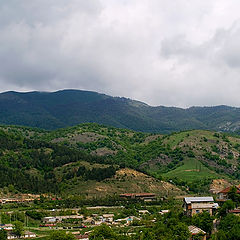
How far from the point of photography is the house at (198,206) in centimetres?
8019

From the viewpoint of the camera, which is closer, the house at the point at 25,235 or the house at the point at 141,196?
the house at the point at 25,235

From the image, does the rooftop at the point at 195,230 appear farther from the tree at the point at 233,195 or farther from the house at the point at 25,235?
the house at the point at 25,235

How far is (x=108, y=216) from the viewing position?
102812 millimetres

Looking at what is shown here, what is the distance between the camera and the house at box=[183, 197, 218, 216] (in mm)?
80188

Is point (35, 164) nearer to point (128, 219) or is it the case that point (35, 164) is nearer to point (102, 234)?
point (128, 219)

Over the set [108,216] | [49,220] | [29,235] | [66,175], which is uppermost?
[66,175]

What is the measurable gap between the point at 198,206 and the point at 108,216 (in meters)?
28.9

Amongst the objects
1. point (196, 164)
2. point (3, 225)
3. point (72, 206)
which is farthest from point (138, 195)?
point (196, 164)

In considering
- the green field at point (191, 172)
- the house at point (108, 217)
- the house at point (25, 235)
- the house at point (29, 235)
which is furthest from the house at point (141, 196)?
the house at point (25, 235)

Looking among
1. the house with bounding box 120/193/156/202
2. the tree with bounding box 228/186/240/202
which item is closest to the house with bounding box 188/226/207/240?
the tree with bounding box 228/186/240/202

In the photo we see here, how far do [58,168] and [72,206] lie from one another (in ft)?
143

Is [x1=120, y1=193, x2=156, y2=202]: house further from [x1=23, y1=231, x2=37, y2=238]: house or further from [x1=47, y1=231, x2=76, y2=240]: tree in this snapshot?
[x1=47, y1=231, x2=76, y2=240]: tree

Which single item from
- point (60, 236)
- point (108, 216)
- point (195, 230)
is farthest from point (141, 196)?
point (195, 230)

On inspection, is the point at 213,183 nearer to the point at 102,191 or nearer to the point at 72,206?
the point at 102,191
